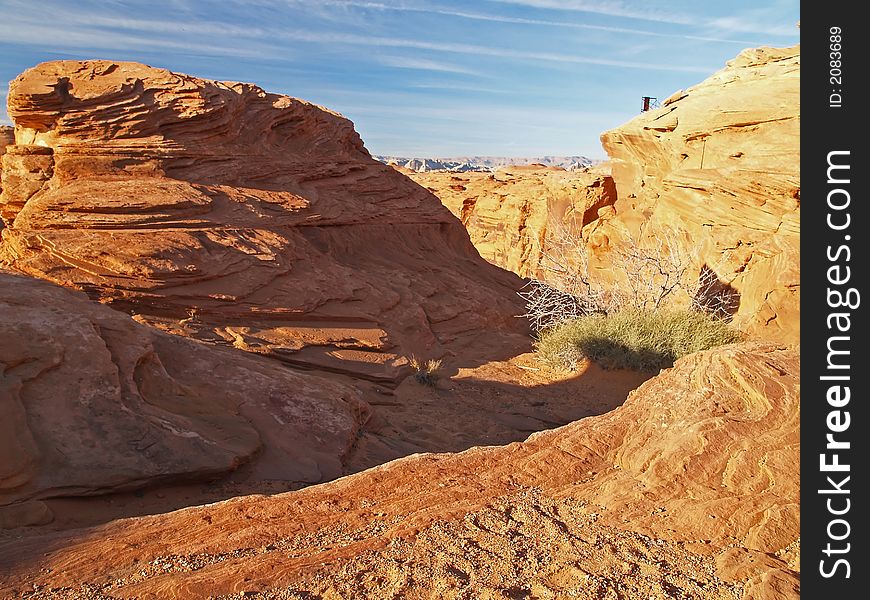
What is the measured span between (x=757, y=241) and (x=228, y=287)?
8.64 meters

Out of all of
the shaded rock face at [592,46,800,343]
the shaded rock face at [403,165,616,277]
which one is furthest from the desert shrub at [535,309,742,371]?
the shaded rock face at [403,165,616,277]

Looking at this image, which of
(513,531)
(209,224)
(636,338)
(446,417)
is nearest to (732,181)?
(636,338)

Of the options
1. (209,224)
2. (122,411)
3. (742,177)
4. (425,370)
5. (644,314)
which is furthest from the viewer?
(742,177)

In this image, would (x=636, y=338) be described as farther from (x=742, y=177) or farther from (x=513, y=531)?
(x=513, y=531)

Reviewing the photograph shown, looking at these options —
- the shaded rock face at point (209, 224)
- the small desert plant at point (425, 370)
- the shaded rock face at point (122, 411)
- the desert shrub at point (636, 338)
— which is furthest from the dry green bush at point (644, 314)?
the shaded rock face at point (122, 411)

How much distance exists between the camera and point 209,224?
9.72 meters

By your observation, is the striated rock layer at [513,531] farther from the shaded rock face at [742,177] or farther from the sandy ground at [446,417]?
→ the shaded rock face at [742,177]

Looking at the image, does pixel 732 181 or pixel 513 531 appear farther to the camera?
pixel 732 181

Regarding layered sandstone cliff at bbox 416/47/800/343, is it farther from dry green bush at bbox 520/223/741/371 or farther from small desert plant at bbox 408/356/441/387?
small desert plant at bbox 408/356/441/387

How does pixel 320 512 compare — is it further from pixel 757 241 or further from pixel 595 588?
pixel 757 241

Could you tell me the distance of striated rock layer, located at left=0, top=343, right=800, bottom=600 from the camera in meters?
2.62

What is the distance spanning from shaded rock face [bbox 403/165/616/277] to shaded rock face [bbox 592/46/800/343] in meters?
7.09

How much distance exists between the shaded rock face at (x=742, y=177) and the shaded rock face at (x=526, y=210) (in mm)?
7086

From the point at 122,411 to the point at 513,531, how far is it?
10.1 ft
